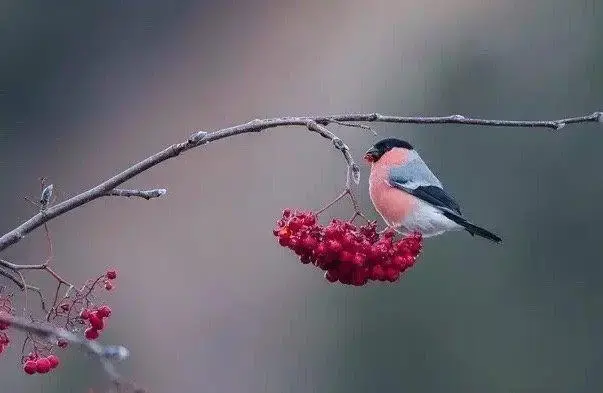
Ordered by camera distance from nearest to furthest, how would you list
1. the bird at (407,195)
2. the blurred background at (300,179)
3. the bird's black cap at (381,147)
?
the bird at (407,195) < the bird's black cap at (381,147) < the blurred background at (300,179)

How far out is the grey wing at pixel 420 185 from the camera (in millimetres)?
2515

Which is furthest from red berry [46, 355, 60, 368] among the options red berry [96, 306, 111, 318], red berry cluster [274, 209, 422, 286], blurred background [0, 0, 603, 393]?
blurred background [0, 0, 603, 393]

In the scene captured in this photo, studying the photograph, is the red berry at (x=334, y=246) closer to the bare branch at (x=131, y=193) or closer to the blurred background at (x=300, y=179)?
the bare branch at (x=131, y=193)

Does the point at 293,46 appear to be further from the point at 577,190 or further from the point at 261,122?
the point at 261,122

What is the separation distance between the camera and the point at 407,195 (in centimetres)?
251

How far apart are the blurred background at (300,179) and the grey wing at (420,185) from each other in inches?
156

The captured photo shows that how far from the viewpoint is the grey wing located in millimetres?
2515

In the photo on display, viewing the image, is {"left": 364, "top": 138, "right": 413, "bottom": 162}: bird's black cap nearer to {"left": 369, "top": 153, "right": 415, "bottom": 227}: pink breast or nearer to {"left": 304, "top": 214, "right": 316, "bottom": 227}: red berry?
{"left": 369, "top": 153, "right": 415, "bottom": 227}: pink breast

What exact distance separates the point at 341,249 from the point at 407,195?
0.78 metres

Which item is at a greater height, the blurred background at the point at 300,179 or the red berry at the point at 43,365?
the blurred background at the point at 300,179

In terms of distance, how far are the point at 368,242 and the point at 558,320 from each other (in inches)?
238

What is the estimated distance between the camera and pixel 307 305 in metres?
8.08

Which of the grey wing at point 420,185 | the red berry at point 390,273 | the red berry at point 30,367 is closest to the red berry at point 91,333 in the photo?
the red berry at point 30,367

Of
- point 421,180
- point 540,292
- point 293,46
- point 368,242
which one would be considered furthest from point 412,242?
point 293,46
